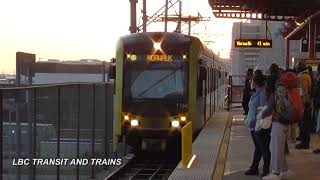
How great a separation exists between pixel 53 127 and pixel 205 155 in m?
3.15

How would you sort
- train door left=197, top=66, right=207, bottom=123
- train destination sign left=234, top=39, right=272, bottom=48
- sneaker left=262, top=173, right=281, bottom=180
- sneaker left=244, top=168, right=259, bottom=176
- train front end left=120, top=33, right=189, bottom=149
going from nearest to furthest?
sneaker left=262, top=173, right=281, bottom=180 → sneaker left=244, top=168, right=259, bottom=176 → train front end left=120, top=33, right=189, bottom=149 → train door left=197, top=66, right=207, bottom=123 → train destination sign left=234, top=39, right=272, bottom=48

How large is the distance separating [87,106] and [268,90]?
5937 mm

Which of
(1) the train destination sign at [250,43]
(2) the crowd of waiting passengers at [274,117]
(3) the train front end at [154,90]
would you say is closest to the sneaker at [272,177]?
(2) the crowd of waiting passengers at [274,117]

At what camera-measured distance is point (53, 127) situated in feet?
35.3

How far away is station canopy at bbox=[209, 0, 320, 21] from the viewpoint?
27.1m

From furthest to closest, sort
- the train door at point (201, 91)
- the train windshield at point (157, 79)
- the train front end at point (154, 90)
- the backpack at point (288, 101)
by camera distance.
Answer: the train door at point (201, 91)
the train windshield at point (157, 79)
the train front end at point (154, 90)
the backpack at point (288, 101)

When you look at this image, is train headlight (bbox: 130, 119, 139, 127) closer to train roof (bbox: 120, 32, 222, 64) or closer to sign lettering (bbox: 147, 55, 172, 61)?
sign lettering (bbox: 147, 55, 172, 61)

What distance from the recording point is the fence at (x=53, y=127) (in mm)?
8039

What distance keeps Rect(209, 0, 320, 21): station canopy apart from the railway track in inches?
386

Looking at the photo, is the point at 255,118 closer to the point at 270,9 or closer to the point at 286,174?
the point at 286,174

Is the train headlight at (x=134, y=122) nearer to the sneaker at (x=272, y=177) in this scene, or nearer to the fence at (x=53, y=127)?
the fence at (x=53, y=127)

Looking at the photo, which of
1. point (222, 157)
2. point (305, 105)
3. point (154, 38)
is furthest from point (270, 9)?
point (222, 157)

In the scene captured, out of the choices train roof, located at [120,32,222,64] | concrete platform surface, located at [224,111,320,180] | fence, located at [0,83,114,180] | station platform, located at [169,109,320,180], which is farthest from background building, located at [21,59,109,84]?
concrete platform surface, located at [224,111,320,180]

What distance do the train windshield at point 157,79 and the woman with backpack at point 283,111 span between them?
6953 mm
